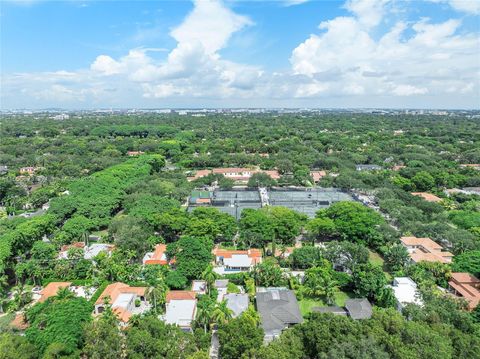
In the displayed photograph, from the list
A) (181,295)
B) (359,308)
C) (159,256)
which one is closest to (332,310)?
(359,308)

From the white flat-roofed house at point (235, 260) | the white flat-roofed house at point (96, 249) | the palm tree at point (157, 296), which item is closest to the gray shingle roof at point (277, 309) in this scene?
the white flat-roofed house at point (235, 260)

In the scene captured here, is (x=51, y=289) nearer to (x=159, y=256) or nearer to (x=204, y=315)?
(x=159, y=256)

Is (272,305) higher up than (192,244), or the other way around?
(192,244)

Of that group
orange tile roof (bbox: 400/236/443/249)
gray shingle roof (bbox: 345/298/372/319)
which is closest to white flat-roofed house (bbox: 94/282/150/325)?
gray shingle roof (bbox: 345/298/372/319)

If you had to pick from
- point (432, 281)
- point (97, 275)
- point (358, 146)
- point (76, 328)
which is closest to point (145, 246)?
point (97, 275)

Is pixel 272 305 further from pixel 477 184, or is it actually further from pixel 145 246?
pixel 477 184

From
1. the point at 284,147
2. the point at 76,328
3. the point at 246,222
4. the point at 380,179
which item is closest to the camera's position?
the point at 76,328

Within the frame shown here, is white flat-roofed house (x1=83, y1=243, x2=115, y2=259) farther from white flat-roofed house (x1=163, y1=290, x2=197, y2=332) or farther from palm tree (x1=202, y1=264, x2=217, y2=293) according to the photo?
palm tree (x1=202, y1=264, x2=217, y2=293)
